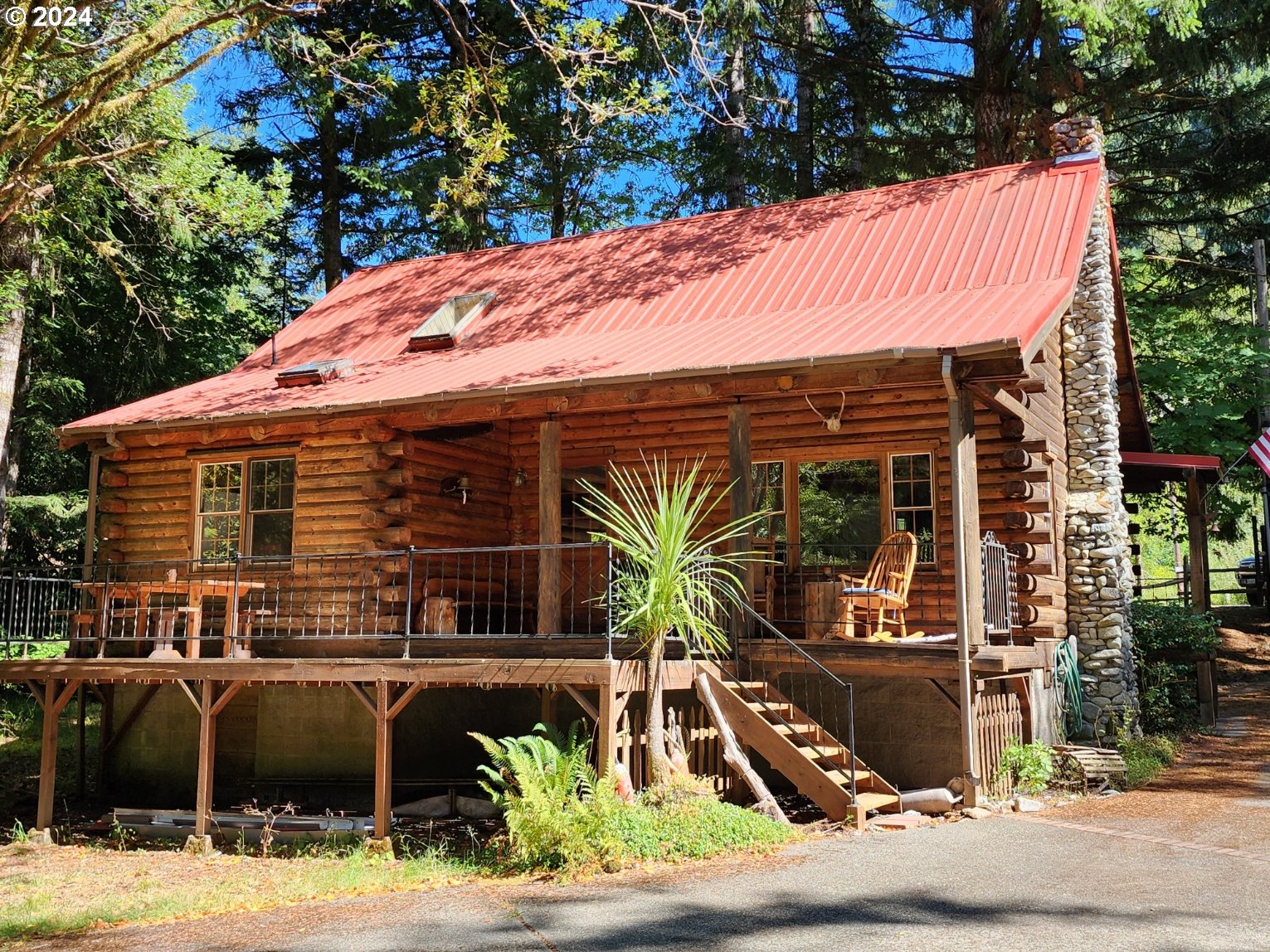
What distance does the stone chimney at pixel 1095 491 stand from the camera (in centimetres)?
1429

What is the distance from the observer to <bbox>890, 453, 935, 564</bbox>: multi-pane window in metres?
13.0

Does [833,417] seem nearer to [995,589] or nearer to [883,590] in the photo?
[883,590]

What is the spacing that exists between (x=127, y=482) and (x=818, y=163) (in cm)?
1493

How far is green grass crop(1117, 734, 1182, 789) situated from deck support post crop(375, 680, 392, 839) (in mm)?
7285

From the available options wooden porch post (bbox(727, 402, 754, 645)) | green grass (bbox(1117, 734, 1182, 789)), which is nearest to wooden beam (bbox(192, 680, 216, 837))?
wooden porch post (bbox(727, 402, 754, 645))

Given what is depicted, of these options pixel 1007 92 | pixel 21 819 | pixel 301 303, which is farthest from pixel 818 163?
pixel 21 819

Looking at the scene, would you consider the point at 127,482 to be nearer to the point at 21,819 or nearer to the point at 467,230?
the point at 21,819

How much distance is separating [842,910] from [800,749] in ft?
10.6

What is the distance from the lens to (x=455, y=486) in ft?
47.4

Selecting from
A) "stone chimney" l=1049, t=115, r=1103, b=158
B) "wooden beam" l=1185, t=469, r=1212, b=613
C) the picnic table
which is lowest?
the picnic table

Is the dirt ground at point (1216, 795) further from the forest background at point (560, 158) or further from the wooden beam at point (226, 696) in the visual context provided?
the wooden beam at point (226, 696)

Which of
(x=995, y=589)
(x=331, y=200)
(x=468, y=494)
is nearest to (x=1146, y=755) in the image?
(x=995, y=589)

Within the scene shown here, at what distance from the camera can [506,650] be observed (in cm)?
1222

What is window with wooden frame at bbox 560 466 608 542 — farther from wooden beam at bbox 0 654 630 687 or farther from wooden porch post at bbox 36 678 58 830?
wooden porch post at bbox 36 678 58 830
